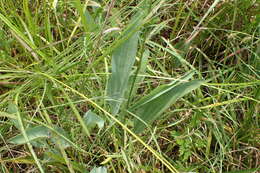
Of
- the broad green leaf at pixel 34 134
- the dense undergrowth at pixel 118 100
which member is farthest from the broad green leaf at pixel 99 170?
the broad green leaf at pixel 34 134

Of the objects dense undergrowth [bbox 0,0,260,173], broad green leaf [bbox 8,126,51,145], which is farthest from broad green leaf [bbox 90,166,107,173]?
broad green leaf [bbox 8,126,51,145]

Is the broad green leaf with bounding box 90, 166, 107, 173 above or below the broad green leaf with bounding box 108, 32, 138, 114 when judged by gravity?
below

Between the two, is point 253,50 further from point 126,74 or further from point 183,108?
point 126,74

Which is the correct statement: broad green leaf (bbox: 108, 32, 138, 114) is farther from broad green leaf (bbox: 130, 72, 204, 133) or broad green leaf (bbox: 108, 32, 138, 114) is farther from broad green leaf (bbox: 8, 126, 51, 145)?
broad green leaf (bbox: 8, 126, 51, 145)

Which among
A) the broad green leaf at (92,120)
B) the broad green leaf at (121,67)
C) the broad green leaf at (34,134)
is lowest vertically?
the broad green leaf at (34,134)

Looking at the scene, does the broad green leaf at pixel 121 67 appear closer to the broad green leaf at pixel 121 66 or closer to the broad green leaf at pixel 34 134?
the broad green leaf at pixel 121 66

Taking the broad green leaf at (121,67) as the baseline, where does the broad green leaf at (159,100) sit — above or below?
below
